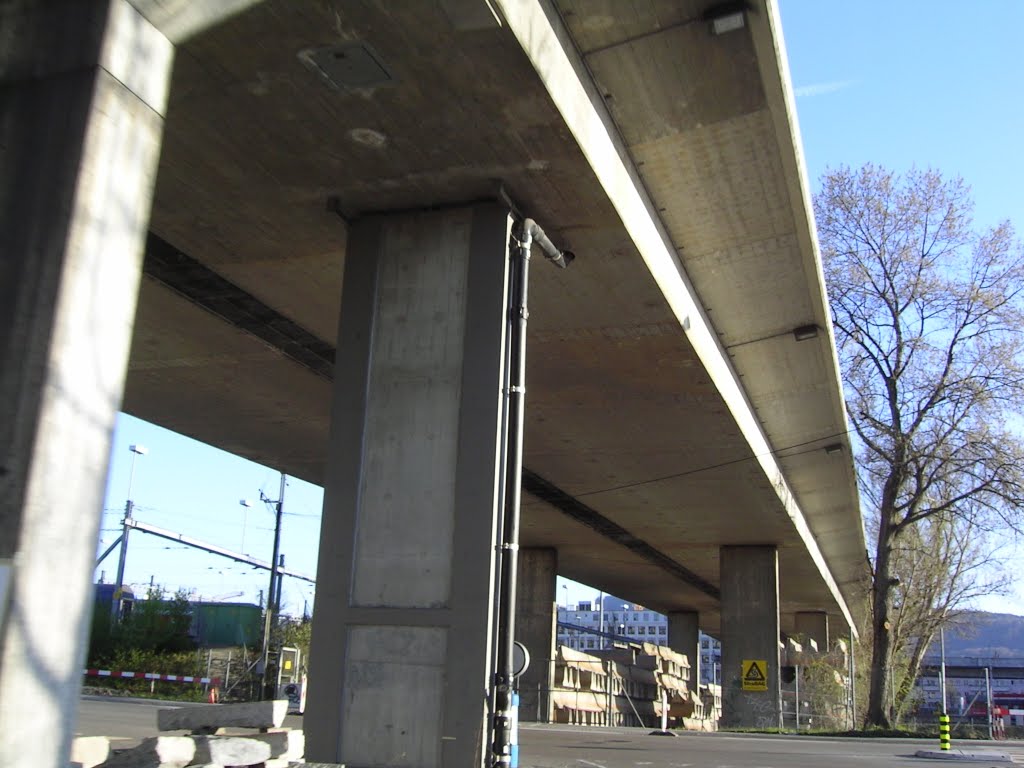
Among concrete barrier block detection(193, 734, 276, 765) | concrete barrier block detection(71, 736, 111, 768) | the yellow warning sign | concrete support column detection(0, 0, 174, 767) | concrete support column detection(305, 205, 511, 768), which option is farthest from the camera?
the yellow warning sign

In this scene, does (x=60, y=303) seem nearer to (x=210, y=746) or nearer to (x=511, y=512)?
(x=210, y=746)

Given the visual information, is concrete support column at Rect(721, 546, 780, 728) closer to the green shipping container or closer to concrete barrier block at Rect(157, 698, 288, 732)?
concrete barrier block at Rect(157, 698, 288, 732)

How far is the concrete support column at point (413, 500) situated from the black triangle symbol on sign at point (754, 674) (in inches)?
944

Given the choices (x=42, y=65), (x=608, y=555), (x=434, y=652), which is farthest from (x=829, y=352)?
(x=608, y=555)

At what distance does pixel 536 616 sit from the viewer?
118 feet

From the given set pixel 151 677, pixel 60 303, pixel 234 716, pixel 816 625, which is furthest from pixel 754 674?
pixel 60 303

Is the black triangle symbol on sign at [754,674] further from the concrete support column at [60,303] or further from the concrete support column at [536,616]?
the concrete support column at [60,303]

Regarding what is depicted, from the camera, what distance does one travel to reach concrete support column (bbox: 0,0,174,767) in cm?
525

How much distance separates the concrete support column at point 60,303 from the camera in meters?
5.25

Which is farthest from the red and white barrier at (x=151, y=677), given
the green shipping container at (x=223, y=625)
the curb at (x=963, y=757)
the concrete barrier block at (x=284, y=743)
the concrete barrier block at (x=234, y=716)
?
the concrete barrier block at (x=284, y=743)

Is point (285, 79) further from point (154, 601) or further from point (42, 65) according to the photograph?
point (154, 601)

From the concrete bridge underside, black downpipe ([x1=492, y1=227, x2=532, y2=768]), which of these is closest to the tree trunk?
the concrete bridge underside

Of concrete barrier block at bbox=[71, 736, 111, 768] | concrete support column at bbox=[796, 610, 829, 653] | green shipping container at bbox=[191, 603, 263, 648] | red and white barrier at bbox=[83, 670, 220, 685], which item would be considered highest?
concrete support column at bbox=[796, 610, 829, 653]

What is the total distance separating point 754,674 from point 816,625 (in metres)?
27.5
